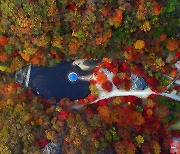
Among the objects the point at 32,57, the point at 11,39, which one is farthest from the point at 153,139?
the point at 11,39

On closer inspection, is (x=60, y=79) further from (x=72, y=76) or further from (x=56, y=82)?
(x=72, y=76)

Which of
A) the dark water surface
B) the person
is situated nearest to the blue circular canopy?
the person

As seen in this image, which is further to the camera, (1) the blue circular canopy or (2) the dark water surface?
(2) the dark water surface

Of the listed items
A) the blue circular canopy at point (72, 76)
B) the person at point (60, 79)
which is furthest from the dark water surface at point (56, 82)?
the blue circular canopy at point (72, 76)

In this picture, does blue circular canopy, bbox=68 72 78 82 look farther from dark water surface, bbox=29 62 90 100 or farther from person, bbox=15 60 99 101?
dark water surface, bbox=29 62 90 100

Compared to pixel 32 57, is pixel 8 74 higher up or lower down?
lower down

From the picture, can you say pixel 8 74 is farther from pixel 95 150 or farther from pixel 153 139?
pixel 153 139

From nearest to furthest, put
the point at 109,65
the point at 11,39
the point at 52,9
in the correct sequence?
the point at 52,9, the point at 11,39, the point at 109,65

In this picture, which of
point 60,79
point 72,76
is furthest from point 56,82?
point 72,76
